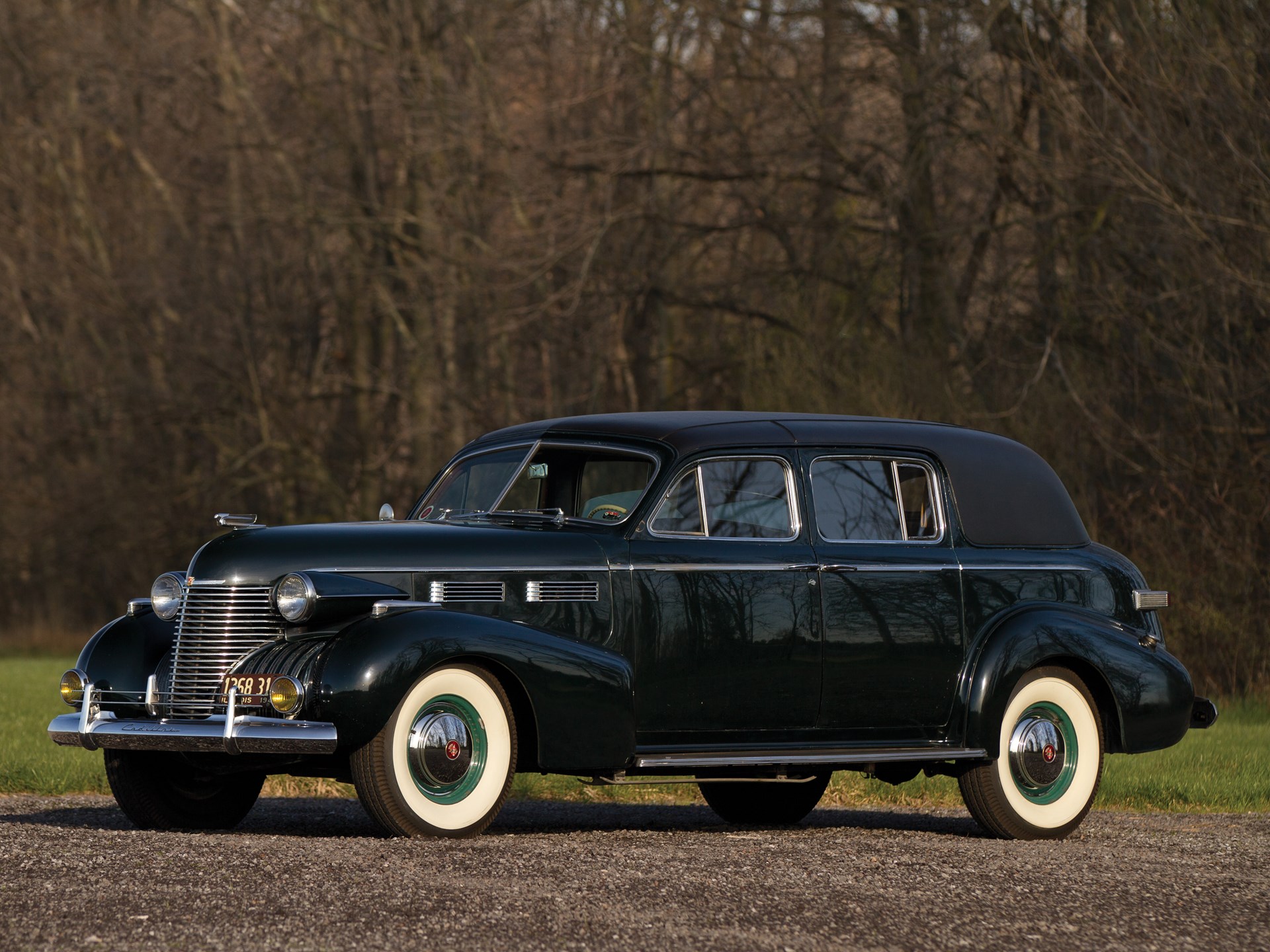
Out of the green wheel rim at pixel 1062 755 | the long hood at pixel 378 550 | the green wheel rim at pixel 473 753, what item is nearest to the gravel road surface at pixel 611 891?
the green wheel rim at pixel 473 753

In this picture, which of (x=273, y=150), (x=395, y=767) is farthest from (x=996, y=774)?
(x=273, y=150)

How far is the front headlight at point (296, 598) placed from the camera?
25.1 feet

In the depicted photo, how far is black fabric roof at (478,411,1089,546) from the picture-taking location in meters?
8.68

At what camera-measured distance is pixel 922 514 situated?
29.7ft

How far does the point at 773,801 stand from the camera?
9.66 meters

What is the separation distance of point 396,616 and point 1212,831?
169 inches

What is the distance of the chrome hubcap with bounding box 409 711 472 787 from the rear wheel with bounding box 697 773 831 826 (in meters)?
2.39

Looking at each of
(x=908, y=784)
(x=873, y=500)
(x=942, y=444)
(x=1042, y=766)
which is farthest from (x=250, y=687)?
(x=908, y=784)

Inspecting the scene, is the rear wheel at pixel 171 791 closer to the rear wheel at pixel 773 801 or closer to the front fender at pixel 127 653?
the front fender at pixel 127 653

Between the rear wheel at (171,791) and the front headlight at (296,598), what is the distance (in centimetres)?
103

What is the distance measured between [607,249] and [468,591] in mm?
18418

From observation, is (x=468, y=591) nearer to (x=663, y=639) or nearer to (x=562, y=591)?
(x=562, y=591)

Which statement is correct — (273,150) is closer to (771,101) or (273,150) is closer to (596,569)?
(771,101)

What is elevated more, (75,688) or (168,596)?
(168,596)
